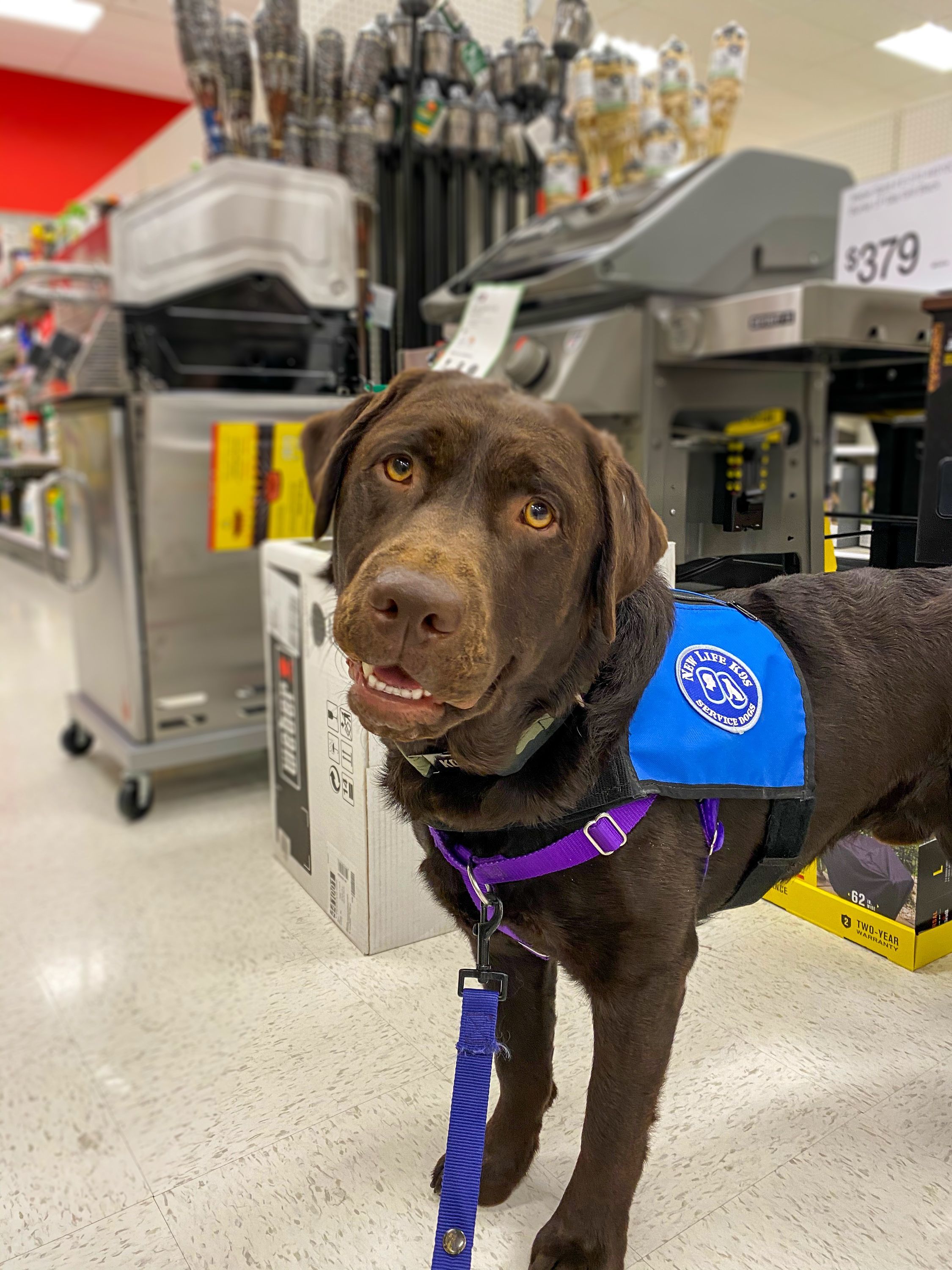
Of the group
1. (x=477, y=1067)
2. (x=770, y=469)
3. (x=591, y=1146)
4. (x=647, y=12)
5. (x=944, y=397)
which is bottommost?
(x=591, y=1146)

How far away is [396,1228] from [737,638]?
0.77 metres

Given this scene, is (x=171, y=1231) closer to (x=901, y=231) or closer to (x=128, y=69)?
(x=901, y=231)

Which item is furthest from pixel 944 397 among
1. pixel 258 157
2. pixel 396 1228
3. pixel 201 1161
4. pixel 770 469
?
pixel 258 157

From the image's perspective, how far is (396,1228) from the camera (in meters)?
1.00

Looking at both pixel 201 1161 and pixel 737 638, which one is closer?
pixel 737 638

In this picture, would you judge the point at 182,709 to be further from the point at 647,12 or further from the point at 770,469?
the point at 647,12

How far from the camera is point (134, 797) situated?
219 centimetres

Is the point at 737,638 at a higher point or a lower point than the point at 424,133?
lower

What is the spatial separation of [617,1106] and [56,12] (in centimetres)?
837

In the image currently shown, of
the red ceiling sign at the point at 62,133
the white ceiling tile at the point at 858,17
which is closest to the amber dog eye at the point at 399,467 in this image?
the white ceiling tile at the point at 858,17

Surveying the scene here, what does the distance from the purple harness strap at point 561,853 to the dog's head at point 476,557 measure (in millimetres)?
97

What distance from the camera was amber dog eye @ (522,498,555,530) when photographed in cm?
77

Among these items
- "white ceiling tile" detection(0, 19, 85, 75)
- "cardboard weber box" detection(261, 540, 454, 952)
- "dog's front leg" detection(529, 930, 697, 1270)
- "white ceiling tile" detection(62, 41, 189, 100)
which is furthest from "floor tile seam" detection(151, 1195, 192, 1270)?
"white ceiling tile" detection(0, 19, 85, 75)

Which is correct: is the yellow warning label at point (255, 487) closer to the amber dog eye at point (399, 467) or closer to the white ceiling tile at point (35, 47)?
the amber dog eye at point (399, 467)
